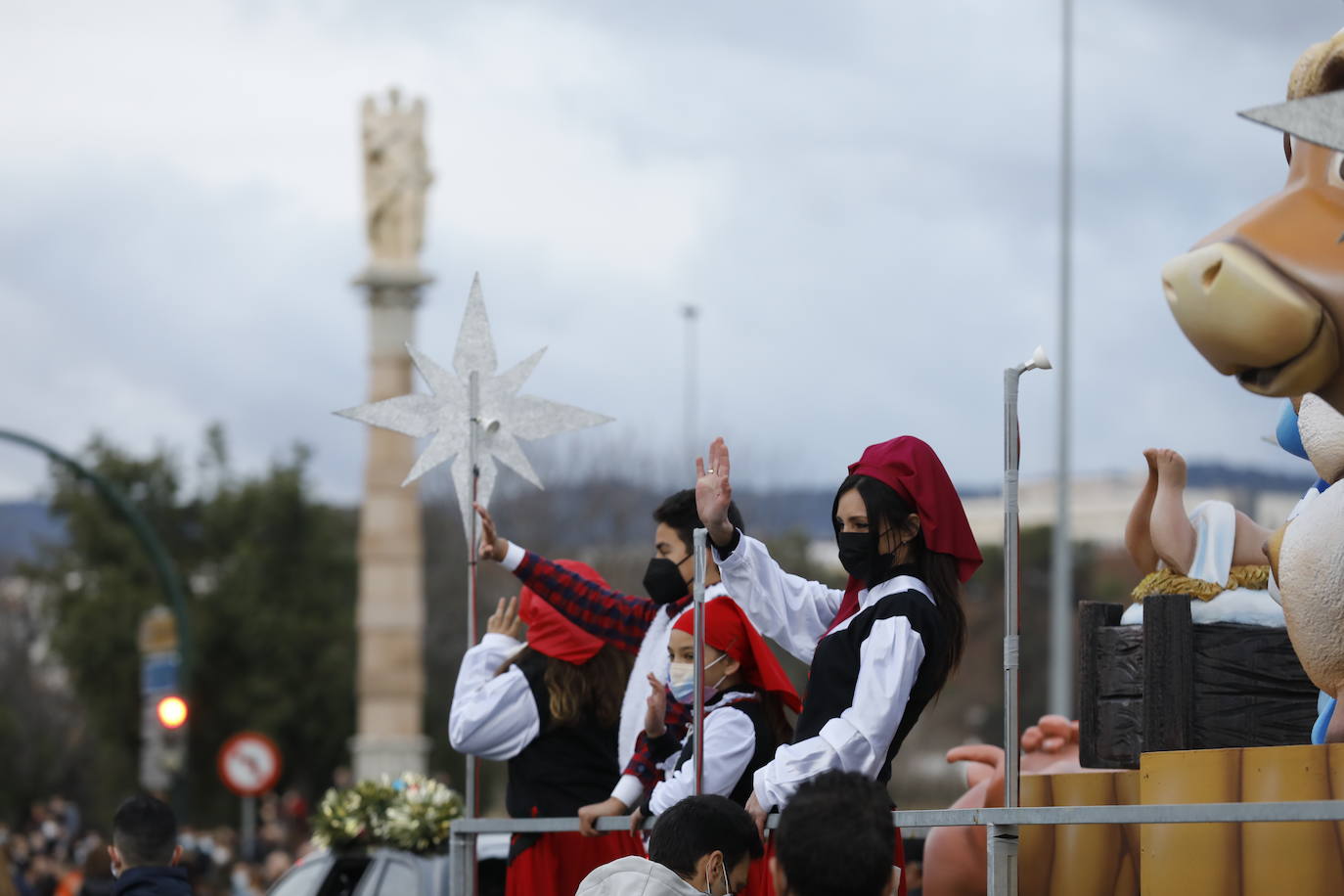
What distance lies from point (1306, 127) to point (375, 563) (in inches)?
1011

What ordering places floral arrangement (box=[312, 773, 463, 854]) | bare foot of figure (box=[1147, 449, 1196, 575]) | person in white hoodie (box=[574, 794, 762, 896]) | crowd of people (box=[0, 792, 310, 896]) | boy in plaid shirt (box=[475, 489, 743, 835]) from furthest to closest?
crowd of people (box=[0, 792, 310, 896]) < floral arrangement (box=[312, 773, 463, 854]) < boy in plaid shirt (box=[475, 489, 743, 835]) < bare foot of figure (box=[1147, 449, 1196, 575]) < person in white hoodie (box=[574, 794, 762, 896])

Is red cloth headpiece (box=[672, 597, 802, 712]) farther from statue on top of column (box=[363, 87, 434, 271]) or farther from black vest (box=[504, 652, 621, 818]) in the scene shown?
statue on top of column (box=[363, 87, 434, 271])

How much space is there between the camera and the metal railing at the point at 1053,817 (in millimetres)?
3396

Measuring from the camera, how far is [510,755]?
21.9 feet

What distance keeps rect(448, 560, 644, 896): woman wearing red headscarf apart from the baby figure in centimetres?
194

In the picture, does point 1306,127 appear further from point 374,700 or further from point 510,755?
point 374,700

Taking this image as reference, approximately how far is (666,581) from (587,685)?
32.7 inches

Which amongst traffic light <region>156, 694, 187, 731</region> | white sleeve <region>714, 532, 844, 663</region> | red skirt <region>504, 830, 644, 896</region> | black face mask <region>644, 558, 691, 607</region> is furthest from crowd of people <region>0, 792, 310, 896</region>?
white sleeve <region>714, 532, 844, 663</region>

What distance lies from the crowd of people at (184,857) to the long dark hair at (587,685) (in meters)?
5.41

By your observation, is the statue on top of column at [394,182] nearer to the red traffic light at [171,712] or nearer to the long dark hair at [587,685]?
the red traffic light at [171,712]

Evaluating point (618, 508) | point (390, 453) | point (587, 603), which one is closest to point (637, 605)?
point (587, 603)

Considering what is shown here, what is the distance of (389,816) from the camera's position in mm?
8438

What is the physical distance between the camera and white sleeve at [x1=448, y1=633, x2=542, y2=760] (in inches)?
255

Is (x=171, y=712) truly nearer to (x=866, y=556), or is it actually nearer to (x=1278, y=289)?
(x=866, y=556)
